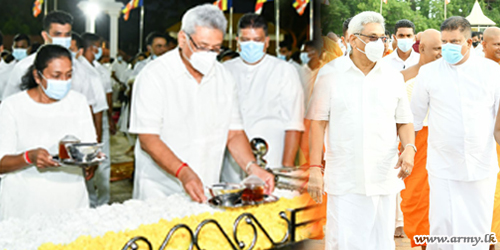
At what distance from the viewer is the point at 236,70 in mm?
2910

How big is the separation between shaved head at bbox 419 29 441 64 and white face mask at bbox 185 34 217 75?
0.88 metres

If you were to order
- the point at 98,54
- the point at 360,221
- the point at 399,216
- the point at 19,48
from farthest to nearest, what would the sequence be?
1. the point at 98,54
2. the point at 19,48
3. the point at 399,216
4. the point at 360,221

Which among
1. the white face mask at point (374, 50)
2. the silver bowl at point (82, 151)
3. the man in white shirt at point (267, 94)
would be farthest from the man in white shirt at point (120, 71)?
the white face mask at point (374, 50)

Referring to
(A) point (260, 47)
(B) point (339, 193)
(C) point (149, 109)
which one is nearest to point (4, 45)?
(A) point (260, 47)

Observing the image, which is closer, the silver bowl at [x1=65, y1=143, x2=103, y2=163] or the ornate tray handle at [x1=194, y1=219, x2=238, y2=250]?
the ornate tray handle at [x1=194, y1=219, x2=238, y2=250]

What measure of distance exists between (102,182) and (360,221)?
296 cm

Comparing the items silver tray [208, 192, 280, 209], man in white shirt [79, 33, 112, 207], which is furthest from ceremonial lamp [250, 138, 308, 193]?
man in white shirt [79, 33, 112, 207]

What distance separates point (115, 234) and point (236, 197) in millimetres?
469

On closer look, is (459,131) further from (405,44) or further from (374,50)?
(374,50)

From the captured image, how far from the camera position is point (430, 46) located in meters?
1.59

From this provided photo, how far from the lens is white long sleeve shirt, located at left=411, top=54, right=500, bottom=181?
5.27 feet

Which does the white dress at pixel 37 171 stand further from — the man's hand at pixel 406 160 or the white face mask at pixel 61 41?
the man's hand at pixel 406 160

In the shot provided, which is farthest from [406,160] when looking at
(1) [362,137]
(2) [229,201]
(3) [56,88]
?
(3) [56,88]

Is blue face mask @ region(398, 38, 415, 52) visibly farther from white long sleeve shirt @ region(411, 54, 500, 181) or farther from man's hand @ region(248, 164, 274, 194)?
man's hand @ region(248, 164, 274, 194)
